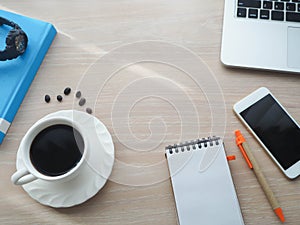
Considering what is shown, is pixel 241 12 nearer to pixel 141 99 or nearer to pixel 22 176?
pixel 141 99

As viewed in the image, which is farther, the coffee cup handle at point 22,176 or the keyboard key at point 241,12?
the keyboard key at point 241,12

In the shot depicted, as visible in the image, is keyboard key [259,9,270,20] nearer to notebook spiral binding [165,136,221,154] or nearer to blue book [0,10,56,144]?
notebook spiral binding [165,136,221,154]

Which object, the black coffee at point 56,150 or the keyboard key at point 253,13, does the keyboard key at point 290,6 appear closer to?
the keyboard key at point 253,13

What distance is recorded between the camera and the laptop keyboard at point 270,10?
0.63m

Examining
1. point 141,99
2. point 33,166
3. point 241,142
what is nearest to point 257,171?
point 241,142

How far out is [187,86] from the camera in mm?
605

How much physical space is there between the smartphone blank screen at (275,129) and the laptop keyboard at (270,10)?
0.49ft

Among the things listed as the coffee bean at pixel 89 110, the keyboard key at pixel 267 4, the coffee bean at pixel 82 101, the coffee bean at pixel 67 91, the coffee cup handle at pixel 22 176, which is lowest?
the coffee cup handle at pixel 22 176

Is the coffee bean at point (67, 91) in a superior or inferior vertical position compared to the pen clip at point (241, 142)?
superior

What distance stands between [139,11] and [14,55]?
0.77 feet

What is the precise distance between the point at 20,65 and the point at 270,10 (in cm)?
44

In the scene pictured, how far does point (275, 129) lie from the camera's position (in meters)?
0.57

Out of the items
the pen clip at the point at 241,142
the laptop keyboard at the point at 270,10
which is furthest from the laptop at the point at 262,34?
the pen clip at the point at 241,142

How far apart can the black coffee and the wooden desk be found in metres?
0.07
